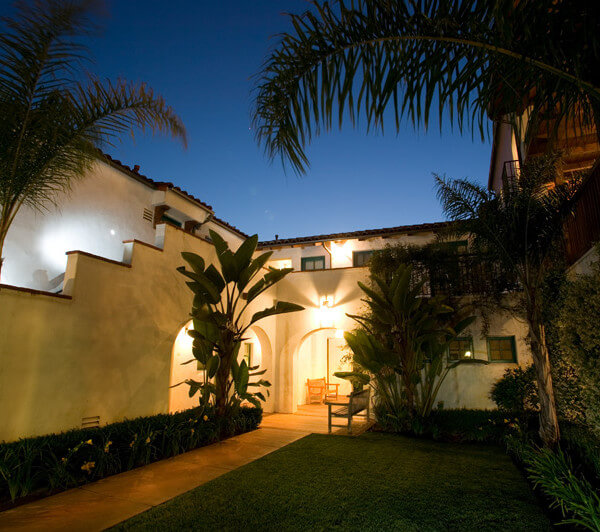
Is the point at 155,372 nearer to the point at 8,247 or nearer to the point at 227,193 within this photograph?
the point at 8,247

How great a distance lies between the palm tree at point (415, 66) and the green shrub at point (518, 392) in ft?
25.5

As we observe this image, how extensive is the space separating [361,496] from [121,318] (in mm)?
5294

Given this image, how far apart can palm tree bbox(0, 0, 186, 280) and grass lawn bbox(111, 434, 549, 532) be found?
426 cm

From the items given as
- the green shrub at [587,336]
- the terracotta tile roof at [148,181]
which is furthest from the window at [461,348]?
the terracotta tile roof at [148,181]

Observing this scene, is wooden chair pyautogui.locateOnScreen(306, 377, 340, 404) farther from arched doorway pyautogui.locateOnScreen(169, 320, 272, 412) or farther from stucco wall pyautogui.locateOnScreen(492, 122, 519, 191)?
stucco wall pyautogui.locateOnScreen(492, 122, 519, 191)

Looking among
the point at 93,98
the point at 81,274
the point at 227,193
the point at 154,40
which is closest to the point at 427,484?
the point at 81,274

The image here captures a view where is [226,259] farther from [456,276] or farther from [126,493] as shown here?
[456,276]

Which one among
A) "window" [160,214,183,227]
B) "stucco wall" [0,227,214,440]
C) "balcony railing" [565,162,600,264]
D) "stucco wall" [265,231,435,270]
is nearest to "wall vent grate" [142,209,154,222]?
"window" [160,214,183,227]

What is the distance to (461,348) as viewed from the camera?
1026 centimetres

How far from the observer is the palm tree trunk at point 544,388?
20.2 ft

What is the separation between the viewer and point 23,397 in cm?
565

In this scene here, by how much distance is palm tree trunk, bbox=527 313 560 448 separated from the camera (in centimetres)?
617

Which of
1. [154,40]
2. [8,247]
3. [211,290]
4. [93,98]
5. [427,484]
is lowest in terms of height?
[427,484]

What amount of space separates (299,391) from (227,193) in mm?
9400
